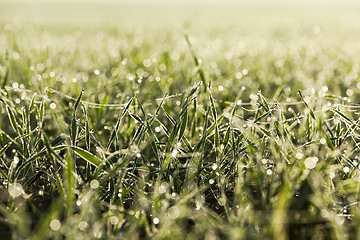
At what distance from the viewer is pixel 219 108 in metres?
1.60

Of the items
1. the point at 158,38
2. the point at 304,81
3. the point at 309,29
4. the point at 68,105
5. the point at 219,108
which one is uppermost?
the point at 68,105

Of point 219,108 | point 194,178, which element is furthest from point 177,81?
point 194,178

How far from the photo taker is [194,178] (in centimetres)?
109

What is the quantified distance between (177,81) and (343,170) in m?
1.22

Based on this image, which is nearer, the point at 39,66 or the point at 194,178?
the point at 194,178

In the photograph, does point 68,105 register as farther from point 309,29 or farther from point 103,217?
point 309,29

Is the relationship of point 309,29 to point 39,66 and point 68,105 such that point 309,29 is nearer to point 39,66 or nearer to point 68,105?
point 39,66

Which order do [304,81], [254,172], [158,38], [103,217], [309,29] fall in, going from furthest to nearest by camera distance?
1. [309,29]
2. [158,38]
3. [304,81]
4. [254,172]
5. [103,217]

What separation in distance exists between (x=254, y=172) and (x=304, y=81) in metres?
1.21

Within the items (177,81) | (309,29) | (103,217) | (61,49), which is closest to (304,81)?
(177,81)

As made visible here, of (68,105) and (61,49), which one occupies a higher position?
(68,105)

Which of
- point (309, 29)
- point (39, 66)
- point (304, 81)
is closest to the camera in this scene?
point (304, 81)

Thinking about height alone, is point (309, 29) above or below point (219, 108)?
below

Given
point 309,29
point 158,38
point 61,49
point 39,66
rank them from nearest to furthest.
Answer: point 39,66 → point 61,49 → point 158,38 → point 309,29
